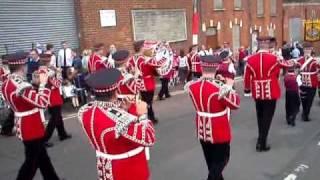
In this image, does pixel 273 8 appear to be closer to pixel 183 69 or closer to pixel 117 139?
pixel 183 69

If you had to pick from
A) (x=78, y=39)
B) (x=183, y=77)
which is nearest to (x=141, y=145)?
(x=78, y=39)

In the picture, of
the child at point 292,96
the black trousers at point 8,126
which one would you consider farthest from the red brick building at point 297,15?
the black trousers at point 8,126

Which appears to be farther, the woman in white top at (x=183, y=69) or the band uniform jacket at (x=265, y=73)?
the woman in white top at (x=183, y=69)

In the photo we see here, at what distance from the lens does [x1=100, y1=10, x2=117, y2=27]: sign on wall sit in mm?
16827

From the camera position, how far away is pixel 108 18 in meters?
17.1

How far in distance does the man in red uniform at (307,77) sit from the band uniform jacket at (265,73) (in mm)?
2856

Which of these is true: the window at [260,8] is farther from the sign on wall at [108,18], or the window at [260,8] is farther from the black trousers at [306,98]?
the black trousers at [306,98]

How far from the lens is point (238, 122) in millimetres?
10375

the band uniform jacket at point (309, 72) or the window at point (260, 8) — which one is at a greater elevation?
the window at point (260, 8)

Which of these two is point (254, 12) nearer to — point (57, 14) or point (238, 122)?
point (57, 14)

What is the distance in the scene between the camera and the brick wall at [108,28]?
16.2m

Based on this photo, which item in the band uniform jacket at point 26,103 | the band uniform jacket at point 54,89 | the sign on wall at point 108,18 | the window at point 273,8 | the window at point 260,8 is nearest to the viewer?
the band uniform jacket at point 26,103

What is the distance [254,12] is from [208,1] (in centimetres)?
632

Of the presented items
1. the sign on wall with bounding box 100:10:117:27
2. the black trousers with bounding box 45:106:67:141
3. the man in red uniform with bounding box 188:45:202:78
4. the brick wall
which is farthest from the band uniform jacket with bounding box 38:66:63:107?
the sign on wall with bounding box 100:10:117:27
